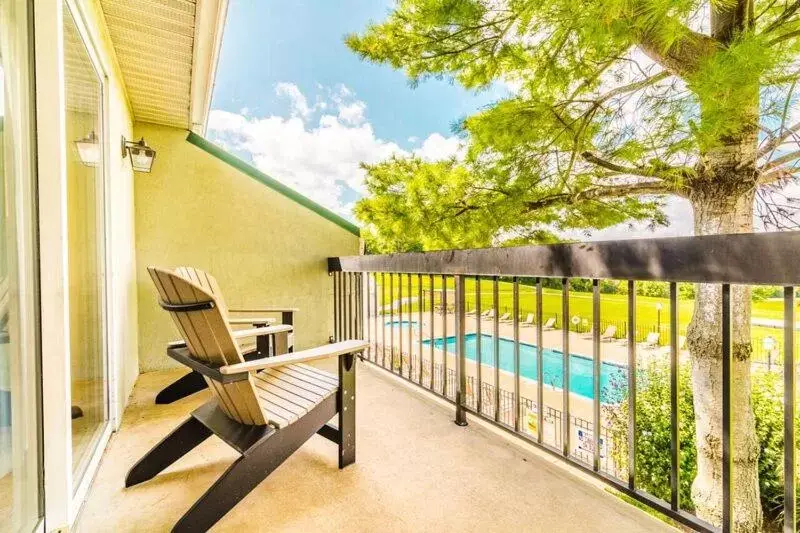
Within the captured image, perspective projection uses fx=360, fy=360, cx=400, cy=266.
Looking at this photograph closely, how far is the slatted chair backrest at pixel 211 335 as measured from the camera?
1.41 metres

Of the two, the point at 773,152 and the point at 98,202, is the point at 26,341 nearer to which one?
the point at 98,202

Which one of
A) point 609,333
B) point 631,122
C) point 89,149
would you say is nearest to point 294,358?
point 89,149

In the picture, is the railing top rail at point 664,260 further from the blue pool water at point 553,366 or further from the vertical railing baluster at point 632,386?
the blue pool water at point 553,366

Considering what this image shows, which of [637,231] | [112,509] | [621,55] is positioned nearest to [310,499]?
[112,509]

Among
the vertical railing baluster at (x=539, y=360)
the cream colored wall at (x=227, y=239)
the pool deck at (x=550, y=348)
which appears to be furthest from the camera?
the pool deck at (x=550, y=348)

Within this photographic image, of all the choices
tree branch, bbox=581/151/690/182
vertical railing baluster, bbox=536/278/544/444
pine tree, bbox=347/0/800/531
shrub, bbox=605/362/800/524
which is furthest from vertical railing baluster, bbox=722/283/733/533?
shrub, bbox=605/362/800/524

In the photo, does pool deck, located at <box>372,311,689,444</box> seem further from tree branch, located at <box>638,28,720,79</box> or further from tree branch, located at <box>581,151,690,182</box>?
tree branch, located at <box>638,28,720,79</box>

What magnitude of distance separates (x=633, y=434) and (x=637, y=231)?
419 cm

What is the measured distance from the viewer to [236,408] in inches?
59.9

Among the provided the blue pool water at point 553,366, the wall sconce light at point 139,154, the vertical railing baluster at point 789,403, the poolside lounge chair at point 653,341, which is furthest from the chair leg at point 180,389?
the blue pool water at point 553,366

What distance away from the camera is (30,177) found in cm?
124

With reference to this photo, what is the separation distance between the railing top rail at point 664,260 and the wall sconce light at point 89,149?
2.11 m

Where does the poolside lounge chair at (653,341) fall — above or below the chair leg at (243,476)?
below

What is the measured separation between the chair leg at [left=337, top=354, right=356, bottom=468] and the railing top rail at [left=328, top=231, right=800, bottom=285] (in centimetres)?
88
